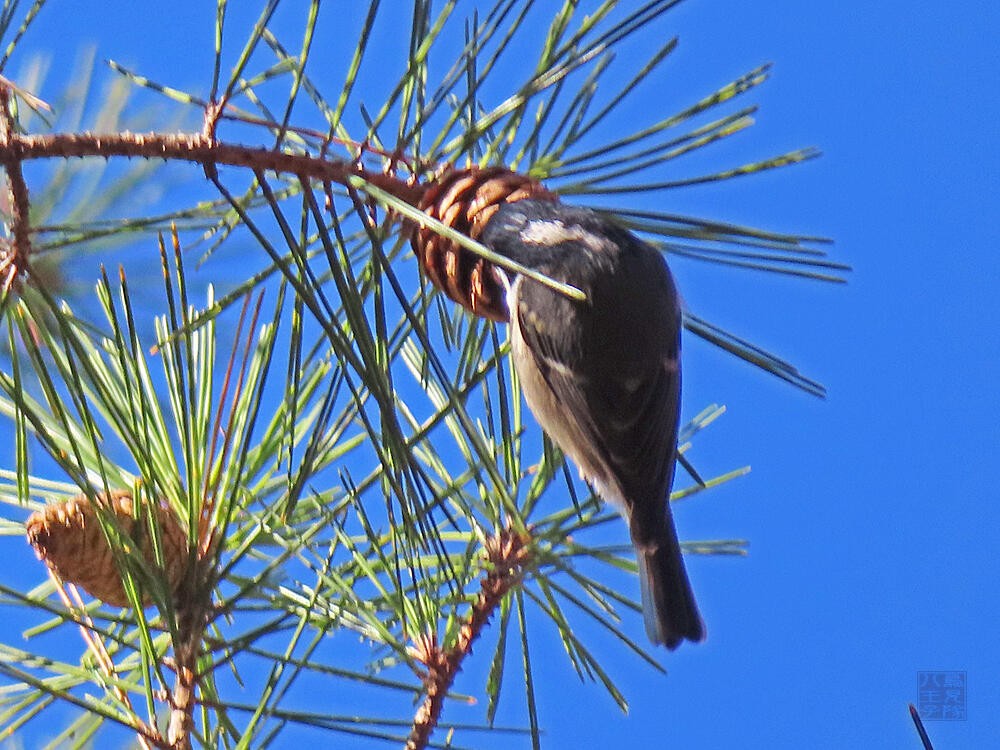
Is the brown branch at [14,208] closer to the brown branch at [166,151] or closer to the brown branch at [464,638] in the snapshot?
the brown branch at [166,151]

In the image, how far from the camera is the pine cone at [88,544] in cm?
54

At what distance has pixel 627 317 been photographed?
470mm

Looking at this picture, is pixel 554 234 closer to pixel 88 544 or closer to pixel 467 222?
pixel 467 222

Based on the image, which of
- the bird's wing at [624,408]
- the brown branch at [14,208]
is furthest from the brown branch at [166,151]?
the bird's wing at [624,408]

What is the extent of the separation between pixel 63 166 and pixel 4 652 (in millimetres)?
364

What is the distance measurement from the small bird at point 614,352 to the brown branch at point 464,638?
4.0 inches

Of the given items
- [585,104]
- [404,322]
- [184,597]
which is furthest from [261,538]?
[585,104]

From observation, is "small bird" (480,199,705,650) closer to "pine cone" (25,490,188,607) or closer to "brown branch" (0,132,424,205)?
"brown branch" (0,132,424,205)

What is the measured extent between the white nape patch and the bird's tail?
0.15 metres

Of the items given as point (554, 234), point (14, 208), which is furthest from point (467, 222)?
point (14, 208)

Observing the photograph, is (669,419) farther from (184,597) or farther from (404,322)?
(184,597)

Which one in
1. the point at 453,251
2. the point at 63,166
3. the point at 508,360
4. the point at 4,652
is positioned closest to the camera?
the point at 453,251

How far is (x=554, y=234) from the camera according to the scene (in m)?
0.46

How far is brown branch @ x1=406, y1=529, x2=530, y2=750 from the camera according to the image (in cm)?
54
